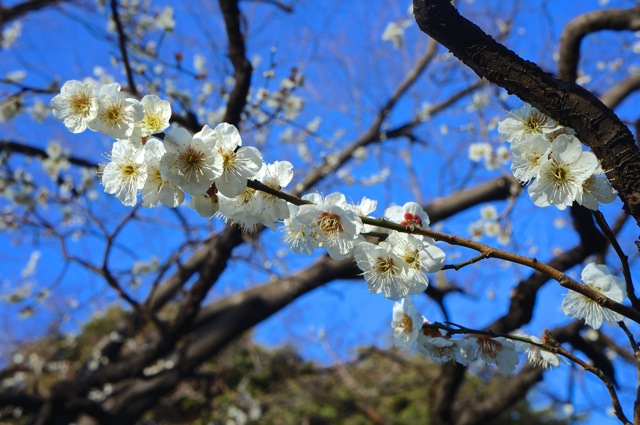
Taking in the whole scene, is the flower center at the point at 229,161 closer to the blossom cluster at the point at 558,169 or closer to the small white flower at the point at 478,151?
the blossom cluster at the point at 558,169

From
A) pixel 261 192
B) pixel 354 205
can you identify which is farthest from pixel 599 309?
pixel 261 192

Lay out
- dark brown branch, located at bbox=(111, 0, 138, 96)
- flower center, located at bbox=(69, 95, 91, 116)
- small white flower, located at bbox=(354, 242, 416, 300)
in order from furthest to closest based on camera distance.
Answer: dark brown branch, located at bbox=(111, 0, 138, 96), flower center, located at bbox=(69, 95, 91, 116), small white flower, located at bbox=(354, 242, 416, 300)

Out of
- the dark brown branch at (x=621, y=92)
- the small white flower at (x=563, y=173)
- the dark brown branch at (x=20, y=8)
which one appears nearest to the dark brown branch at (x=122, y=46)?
the dark brown branch at (x=20, y=8)

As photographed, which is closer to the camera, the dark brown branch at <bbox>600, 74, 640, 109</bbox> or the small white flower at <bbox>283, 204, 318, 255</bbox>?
the small white flower at <bbox>283, 204, 318, 255</bbox>

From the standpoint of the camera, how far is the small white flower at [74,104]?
1.22m

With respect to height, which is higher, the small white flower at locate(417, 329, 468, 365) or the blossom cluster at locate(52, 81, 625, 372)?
the blossom cluster at locate(52, 81, 625, 372)

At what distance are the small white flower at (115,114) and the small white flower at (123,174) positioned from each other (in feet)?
0.09

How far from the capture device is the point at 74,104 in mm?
1234

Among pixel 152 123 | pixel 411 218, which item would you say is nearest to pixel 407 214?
pixel 411 218

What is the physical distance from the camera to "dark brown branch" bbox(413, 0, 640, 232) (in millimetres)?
1111

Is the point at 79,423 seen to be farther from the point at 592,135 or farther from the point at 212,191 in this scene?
the point at 592,135

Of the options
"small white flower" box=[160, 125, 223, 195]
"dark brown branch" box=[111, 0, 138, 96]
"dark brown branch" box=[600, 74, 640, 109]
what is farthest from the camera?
"dark brown branch" box=[600, 74, 640, 109]

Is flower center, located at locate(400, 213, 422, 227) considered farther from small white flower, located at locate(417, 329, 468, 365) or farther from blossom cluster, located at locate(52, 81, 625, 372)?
small white flower, located at locate(417, 329, 468, 365)

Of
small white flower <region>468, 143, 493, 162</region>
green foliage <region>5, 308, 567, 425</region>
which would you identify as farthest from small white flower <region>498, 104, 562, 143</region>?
green foliage <region>5, 308, 567, 425</region>
